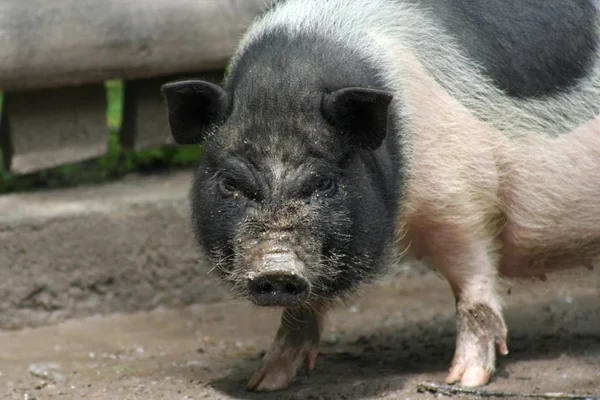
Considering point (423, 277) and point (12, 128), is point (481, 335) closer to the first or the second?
point (423, 277)

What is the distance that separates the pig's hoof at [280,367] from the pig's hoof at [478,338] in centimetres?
64

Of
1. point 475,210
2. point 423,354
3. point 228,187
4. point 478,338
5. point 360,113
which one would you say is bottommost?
point 423,354

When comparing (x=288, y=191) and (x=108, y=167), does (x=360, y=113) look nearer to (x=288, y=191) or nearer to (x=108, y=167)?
(x=288, y=191)

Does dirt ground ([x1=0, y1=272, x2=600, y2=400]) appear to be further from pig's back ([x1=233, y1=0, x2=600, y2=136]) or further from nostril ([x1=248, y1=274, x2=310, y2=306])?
pig's back ([x1=233, y1=0, x2=600, y2=136])

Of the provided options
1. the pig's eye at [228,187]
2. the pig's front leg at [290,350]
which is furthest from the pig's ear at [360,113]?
the pig's front leg at [290,350]

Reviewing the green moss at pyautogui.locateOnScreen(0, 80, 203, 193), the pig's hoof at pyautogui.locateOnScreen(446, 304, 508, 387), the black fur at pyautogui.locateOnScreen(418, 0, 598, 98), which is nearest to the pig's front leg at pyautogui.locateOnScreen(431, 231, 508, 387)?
the pig's hoof at pyautogui.locateOnScreen(446, 304, 508, 387)

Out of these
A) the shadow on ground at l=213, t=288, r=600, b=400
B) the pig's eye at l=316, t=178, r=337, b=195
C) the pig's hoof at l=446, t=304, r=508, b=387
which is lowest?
the shadow on ground at l=213, t=288, r=600, b=400

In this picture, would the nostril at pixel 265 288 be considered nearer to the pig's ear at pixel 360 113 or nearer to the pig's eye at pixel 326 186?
the pig's eye at pixel 326 186

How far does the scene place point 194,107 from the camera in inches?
167

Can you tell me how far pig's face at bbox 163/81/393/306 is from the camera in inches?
151

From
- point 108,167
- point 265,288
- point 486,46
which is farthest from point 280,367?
point 108,167

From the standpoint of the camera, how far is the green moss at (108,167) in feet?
19.6

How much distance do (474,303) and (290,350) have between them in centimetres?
83

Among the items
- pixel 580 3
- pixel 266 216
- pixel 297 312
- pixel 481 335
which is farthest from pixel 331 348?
pixel 580 3
